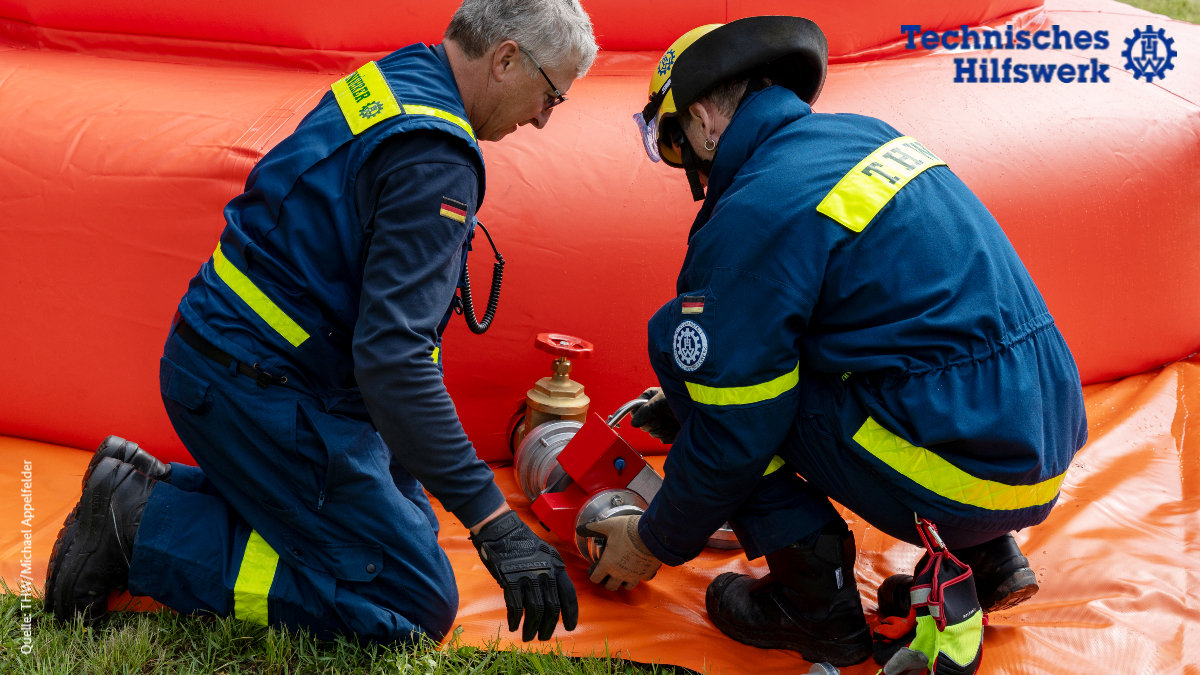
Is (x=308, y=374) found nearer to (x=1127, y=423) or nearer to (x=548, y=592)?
(x=548, y=592)

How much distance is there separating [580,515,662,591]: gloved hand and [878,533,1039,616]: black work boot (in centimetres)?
56

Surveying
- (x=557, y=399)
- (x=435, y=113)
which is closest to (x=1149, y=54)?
(x=557, y=399)

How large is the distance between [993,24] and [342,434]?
Answer: 2.92 m

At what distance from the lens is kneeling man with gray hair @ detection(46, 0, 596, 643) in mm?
1647

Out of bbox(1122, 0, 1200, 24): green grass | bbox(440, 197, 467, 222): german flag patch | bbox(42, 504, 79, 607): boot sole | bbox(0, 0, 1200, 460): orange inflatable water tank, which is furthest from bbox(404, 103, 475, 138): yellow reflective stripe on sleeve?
bbox(1122, 0, 1200, 24): green grass

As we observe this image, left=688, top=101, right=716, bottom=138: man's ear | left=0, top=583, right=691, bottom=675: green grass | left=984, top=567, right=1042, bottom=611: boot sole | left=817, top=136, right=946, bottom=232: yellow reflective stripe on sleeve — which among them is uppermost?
left=688, top=101, right=716, bottom=138: man's ear

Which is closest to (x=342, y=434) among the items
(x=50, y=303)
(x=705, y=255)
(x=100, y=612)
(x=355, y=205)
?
(x=355, y=205)

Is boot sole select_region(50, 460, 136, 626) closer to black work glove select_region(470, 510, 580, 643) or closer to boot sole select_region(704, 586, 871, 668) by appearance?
black work glove select_region(470, 510, 580, 643)

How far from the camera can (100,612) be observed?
6.44 ft

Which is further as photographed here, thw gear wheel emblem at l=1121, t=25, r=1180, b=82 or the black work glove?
thw gear wheel emblem at l=1121, t=25, r=1180, b=82

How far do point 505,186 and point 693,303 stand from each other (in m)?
0.98

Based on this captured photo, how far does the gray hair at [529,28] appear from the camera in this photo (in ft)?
5.78

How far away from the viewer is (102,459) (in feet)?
6.52

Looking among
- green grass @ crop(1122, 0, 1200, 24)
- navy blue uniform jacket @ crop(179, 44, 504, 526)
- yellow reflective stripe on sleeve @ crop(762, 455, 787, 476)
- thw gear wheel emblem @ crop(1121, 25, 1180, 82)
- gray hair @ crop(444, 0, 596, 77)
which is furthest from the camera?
green grass @ crop(1122, 0, 1200, 24)
